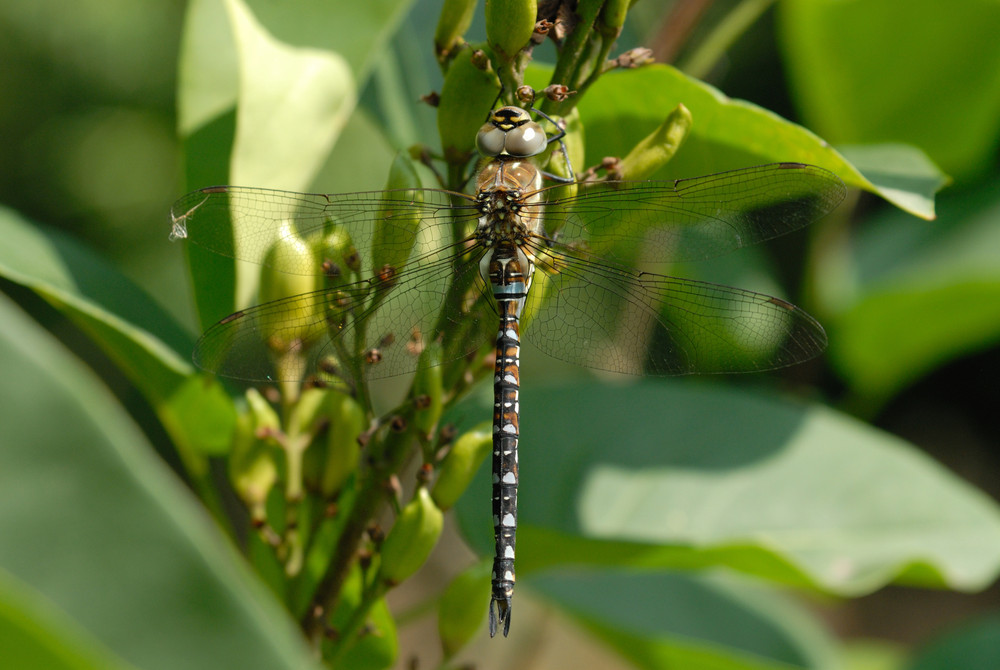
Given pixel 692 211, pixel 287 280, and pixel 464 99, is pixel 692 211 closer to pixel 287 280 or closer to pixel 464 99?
pixel 464 99

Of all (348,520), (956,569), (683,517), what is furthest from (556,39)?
(956,569)

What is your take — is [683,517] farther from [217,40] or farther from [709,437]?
[217,40]

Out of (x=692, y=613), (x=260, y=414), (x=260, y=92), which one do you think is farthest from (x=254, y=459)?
(x=692, y=613)

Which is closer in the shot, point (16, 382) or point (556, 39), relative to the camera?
point (16, 382)

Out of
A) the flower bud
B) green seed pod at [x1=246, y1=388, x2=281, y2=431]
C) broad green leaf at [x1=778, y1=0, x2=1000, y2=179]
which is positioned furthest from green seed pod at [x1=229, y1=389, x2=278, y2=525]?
broad green leaf at [x1=778, y1=0, x2=1000, y2=179]

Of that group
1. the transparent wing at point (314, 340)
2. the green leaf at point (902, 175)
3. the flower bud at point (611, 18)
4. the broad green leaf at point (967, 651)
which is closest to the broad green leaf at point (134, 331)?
the transparent wing at point (314, 340)

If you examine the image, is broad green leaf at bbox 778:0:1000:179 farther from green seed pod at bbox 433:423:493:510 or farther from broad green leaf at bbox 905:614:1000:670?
green seed pod at bbox 433:423:493:510
